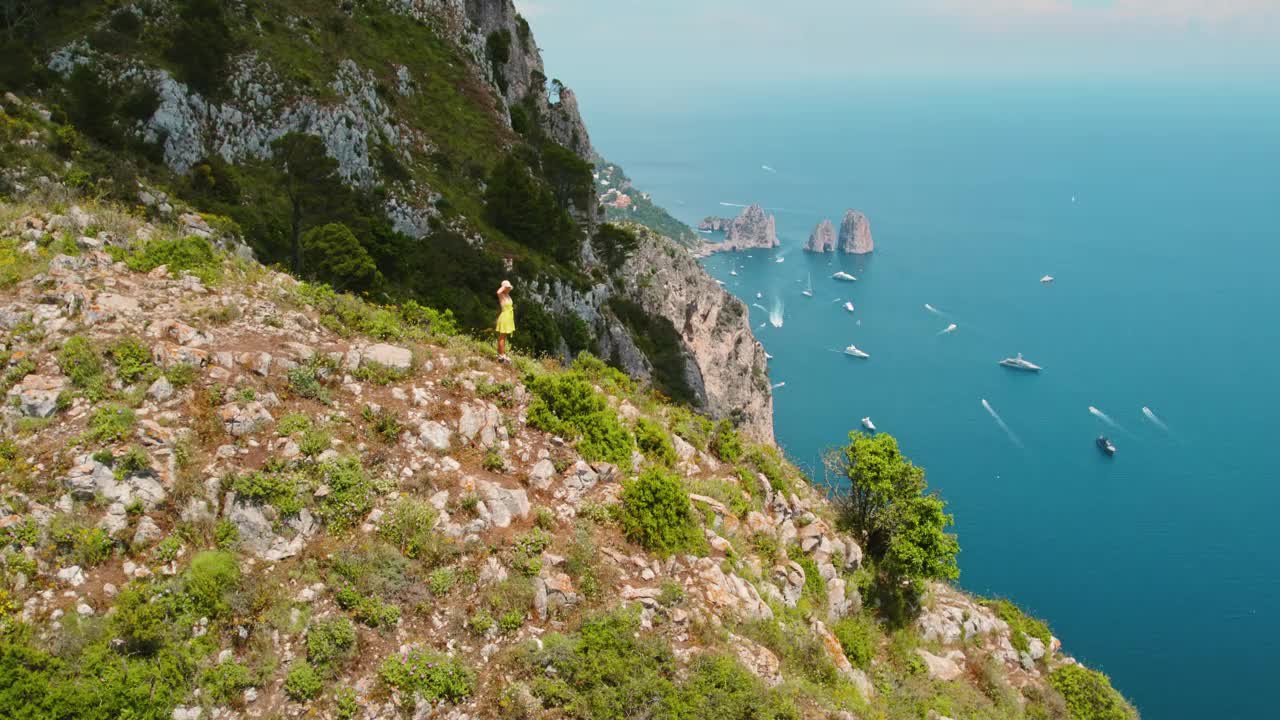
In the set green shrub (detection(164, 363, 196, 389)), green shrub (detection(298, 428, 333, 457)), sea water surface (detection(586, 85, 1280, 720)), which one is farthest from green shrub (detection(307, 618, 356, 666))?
sea water surface (detection(586, 85, 1280, 720))

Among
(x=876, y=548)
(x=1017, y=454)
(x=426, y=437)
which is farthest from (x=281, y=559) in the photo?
(x=1017, y=454)

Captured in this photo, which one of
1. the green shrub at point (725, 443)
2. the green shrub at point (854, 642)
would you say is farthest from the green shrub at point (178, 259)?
the green shrub at point (854, 642)

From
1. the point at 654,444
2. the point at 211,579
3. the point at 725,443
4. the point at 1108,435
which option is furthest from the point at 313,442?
the point at 1108,435

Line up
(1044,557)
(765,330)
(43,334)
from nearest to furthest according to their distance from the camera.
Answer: (43,334) < (1044,557) < (765,330)

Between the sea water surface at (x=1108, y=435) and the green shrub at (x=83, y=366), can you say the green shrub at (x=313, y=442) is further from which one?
the sea water surface at (x=1108, y=435)

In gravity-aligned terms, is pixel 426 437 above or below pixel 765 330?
below

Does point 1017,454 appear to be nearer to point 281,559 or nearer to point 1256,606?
point 1256,606
